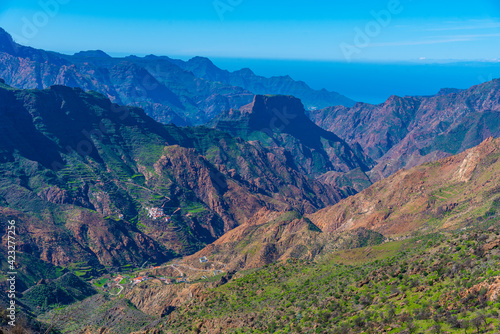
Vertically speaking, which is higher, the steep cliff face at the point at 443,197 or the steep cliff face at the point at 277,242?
the steep cliff face at the point at 443,197

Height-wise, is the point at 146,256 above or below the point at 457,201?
below

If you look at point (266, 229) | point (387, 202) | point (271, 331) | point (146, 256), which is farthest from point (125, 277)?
point (271, 331)

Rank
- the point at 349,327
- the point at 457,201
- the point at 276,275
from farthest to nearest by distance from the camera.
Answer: the point at 457,201
the point at 276,275
the point at 349,327

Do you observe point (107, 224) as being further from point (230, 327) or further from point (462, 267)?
point (462, 267)

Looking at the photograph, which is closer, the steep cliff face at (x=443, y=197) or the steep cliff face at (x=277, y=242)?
the steep cliff face at (x=277, y=242)

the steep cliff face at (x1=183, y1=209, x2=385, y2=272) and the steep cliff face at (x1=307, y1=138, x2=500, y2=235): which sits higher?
the steep cliff face at (x1=307, y1=138, x2=500, y2=235)

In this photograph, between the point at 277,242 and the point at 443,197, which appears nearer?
the point at 277,242

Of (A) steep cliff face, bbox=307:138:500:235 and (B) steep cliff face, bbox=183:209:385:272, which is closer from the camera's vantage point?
(B) steep cliff face, bbox=183:209:385:272

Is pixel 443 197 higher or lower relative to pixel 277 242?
higher
